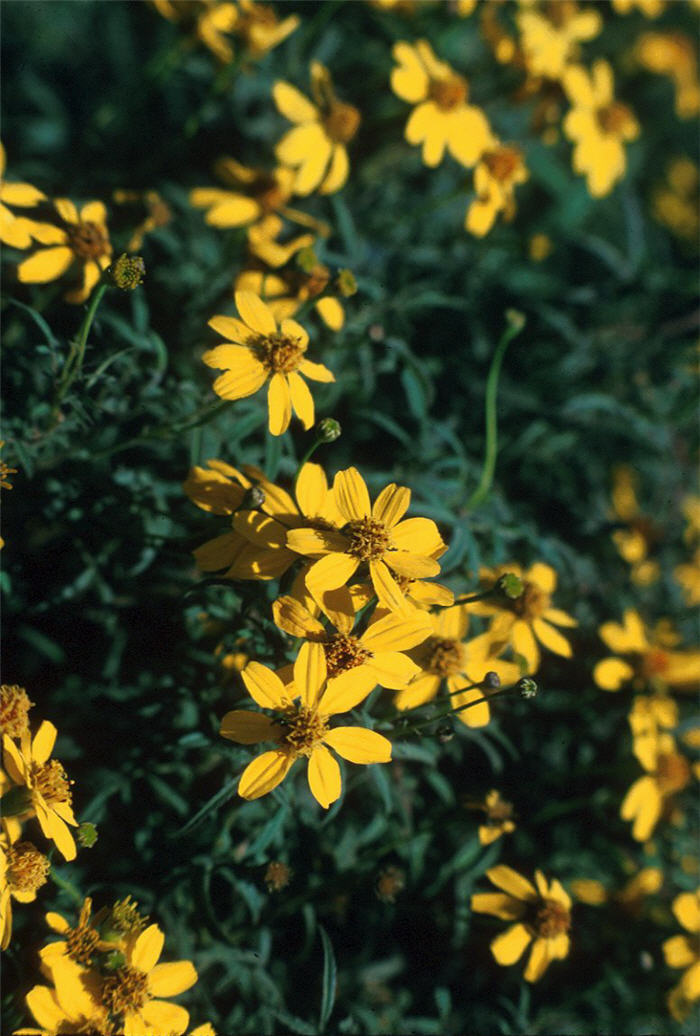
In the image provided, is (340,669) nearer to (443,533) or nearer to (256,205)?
(443,533)

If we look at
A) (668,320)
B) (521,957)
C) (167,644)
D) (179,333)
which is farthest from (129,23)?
(521,957)

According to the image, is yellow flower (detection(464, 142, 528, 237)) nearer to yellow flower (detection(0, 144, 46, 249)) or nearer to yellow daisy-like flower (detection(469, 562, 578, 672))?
yellow daisy-like flower (detection(469, 562, 578, 672))

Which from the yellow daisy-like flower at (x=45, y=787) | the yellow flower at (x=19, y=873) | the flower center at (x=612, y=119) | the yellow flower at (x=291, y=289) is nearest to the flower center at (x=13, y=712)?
the yellow daisy-like flower at (x=45, y=787)

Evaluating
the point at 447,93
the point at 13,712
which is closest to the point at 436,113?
the point at 447,93

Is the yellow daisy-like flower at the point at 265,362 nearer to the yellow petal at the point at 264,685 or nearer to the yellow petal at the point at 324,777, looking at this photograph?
the yellow petal at the point at 264,685

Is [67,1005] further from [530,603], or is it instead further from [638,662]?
[638,662]

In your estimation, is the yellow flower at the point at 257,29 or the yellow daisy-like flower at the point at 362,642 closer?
the yellow daisy-like flower at the point at 362,642

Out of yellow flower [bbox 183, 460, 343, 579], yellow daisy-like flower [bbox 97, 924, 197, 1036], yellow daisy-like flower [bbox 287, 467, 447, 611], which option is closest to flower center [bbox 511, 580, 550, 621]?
yellow daisy-like flower [bbox 287, 467, 447, 611]
